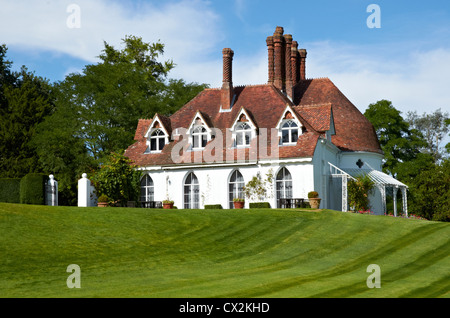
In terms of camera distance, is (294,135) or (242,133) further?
(242,133)

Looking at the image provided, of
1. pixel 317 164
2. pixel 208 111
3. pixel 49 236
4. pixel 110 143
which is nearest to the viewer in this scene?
pixel 49 236

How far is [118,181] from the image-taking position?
43312mm


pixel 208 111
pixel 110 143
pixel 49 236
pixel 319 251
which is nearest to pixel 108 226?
pixel 49 236

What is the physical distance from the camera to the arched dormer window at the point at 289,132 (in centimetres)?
4456

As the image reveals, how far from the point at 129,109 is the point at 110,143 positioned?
13.0 feet

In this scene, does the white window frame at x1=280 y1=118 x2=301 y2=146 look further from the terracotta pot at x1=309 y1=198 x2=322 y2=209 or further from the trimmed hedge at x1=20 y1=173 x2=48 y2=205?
the trimmed hedge at x1=20 y1=173 x2=48 y2=205

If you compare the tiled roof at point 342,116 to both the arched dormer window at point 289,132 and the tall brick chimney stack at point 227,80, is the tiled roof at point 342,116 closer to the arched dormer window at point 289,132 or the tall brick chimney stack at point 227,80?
the arched dormer window at point 289,132

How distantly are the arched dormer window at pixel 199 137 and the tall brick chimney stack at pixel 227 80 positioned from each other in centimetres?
357

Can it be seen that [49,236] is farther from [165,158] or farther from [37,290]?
[165,158]

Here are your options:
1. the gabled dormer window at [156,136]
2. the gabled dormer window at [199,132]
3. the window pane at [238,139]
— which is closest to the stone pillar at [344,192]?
the window pane at [238,139]

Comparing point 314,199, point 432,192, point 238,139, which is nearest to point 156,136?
point 238,139

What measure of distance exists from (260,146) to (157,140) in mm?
9249

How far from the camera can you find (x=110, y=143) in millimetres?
57844

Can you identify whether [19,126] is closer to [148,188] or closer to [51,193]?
[148,188]
